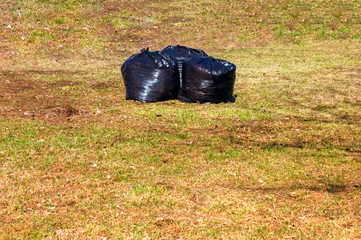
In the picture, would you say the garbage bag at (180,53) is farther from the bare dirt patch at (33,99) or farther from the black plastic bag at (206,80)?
the bare dirt patch at (33,99)

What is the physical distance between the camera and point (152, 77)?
7.44 meters

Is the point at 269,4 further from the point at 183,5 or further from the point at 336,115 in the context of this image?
the point at 336,115

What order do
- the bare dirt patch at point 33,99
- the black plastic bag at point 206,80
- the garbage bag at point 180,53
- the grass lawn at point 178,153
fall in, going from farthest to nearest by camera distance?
the garbage bag at point 180,53
the black plastic bag at point 206,80
the bare dirt patch at point 33,99
the grass lawn at point 178,153

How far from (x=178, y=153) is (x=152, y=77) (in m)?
2.51

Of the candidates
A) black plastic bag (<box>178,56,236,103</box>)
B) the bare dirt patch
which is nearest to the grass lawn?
the bare dirt patch

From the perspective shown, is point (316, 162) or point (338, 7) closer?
point (316, 162)

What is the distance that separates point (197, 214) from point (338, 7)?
58.0 ft

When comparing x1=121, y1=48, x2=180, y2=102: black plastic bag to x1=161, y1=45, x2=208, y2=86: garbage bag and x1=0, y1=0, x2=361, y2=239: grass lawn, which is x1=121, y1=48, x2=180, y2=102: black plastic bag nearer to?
x1=0, y1=0, x2=361, y2=239: grass lawn

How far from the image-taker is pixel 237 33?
1603 centimetres

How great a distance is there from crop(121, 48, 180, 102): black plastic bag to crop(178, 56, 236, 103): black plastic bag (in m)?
0.24

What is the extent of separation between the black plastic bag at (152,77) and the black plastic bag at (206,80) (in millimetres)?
240

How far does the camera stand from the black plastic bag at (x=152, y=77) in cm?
742

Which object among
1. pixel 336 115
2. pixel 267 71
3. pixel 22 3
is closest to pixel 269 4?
pixel 267 71

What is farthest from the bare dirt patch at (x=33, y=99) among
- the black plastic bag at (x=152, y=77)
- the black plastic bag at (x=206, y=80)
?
the black plastic bag at (x=206, y=80)
